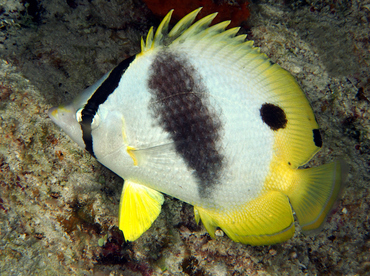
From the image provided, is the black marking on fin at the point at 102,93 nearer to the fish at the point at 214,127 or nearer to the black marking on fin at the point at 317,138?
the fish at the point at 214,127

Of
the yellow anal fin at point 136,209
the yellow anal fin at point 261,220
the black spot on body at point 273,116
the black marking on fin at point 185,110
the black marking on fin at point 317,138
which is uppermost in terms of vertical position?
the black marking on fin at point 317,138

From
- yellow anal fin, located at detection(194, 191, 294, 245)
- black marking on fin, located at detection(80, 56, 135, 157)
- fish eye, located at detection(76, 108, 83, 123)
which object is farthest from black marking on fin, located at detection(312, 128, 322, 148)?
fish eye, located at detection(76, 108, 83, 123)

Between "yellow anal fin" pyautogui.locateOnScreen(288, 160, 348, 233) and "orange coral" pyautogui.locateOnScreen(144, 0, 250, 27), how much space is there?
136cm

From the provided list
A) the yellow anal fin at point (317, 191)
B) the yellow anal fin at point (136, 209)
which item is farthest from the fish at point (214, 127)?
the yellow anal fin at point (136, 209)

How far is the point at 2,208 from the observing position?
1.69 meters

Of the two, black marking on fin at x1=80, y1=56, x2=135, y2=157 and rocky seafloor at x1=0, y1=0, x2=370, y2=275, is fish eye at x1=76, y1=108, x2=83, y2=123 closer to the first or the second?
black marking on fin at x1=80, y1=56, x2=135, y2=157

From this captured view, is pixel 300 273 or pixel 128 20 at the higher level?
pixel 128 20

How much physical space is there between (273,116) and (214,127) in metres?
0.38

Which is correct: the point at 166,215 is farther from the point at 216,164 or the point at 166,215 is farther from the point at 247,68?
the point at 247,68

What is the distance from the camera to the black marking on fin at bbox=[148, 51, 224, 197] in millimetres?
1202

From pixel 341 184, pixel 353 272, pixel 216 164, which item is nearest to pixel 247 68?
pixel 216 164

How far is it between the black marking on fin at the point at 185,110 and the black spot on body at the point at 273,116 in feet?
0.96

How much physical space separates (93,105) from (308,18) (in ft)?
6.78

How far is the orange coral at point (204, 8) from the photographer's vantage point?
1.60 m
